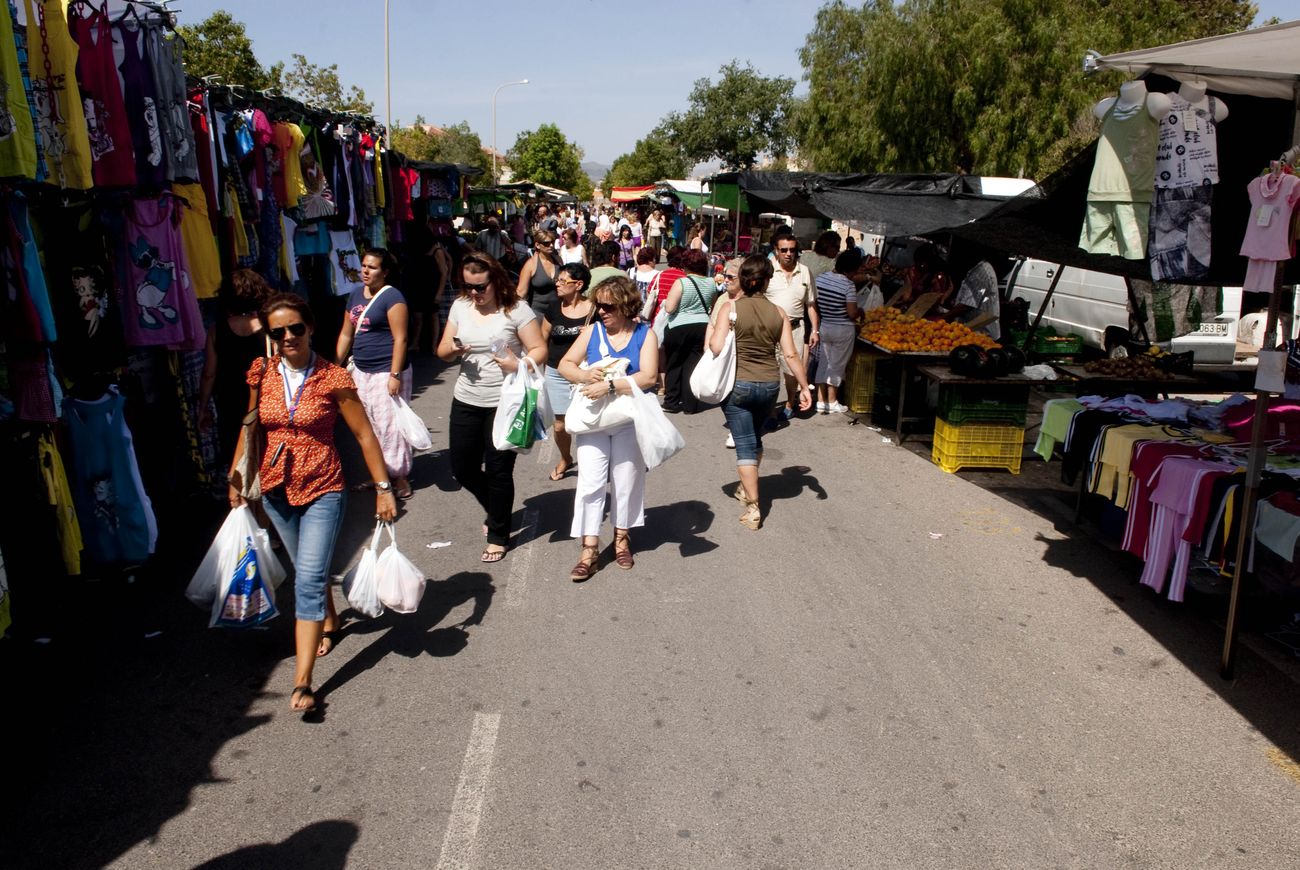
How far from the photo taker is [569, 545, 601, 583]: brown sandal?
5809 millimetres

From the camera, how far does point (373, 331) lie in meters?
6.92

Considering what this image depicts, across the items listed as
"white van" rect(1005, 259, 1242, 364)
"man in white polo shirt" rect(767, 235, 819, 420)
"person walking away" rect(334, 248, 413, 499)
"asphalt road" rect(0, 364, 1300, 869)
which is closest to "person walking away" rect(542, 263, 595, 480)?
"person walking away" rect(334, 248, 413, 499)

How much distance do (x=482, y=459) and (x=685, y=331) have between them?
15.0 feet

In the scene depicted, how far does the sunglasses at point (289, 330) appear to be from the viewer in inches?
164

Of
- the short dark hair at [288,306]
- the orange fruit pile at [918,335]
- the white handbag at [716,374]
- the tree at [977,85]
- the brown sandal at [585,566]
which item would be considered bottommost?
the brown sandal at [585,566]

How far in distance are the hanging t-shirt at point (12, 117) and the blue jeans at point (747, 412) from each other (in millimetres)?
4457

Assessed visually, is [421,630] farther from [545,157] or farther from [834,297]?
[545,157]

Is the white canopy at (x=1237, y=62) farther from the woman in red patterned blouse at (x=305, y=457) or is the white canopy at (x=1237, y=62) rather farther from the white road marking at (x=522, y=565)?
the white road marking at (x=522, y=565)

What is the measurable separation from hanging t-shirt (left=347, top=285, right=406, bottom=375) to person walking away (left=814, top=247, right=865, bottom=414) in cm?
527

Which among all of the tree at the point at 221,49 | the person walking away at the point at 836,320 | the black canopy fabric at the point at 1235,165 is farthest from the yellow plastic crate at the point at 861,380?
the tree at the point at 221,49

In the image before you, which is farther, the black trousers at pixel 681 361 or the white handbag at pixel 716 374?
the black trousers at pixel 681 361

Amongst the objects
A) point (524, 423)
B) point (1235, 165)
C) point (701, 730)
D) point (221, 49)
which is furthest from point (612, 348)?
point (221, 49)

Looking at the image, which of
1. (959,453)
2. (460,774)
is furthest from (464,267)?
(959,453)

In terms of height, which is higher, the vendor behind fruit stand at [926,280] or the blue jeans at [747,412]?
the vendor behind fruit stand at [926,280]
